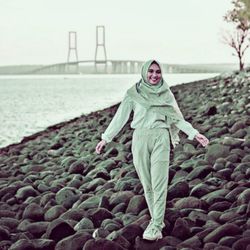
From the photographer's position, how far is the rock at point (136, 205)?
6289mm

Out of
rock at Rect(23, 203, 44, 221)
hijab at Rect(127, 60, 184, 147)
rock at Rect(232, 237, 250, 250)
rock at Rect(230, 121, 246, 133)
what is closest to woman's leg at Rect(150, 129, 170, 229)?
hijab at Rect(127, 60, 184, 147)

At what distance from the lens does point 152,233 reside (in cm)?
523

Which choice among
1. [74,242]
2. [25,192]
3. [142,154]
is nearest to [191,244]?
[142,154]

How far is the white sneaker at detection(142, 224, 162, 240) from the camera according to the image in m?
5.23

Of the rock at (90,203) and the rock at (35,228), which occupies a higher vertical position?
the rock at (90,203)

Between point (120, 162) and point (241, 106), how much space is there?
5656mm

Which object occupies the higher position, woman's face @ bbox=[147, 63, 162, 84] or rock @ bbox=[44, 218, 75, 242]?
woman's face @ bbox=[147, 63, 162, 84]

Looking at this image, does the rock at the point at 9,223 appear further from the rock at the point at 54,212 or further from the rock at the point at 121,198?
Result: the rock at the point at 121,198

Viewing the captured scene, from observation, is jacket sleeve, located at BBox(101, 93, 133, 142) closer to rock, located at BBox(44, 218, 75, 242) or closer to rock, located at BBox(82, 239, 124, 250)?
rock, located at BBox(82, 239, 124, 250)

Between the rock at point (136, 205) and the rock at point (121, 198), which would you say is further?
the rock at point (121, 198)

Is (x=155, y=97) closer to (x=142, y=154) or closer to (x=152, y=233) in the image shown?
(x=142, y=154)

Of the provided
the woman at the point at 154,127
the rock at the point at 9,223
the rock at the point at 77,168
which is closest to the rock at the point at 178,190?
the rock at the point at 9,223

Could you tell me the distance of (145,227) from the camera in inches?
221

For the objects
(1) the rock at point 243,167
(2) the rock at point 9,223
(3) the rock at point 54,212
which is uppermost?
(1) the rock at point 243,167
